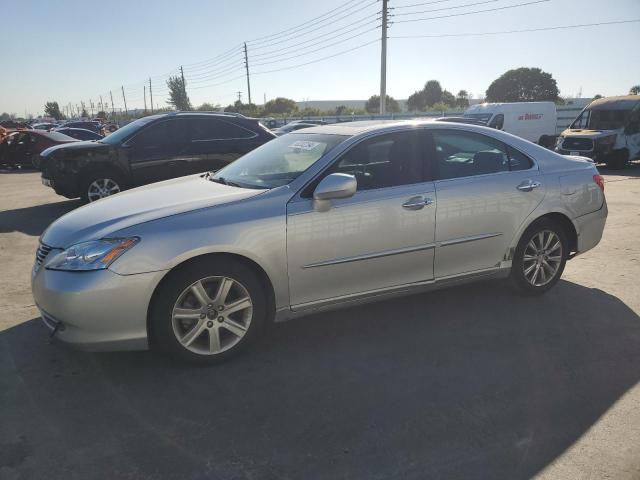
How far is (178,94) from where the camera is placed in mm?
84312

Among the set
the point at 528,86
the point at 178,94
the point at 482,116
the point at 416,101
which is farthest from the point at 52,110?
the point at 482,116

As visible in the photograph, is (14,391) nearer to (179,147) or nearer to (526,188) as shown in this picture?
(526,188)

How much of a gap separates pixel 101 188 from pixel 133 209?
230 inches

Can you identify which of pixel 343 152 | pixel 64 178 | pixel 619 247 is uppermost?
pixel 343 152

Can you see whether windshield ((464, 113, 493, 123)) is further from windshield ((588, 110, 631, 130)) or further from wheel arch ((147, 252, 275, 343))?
wheel arch ((147, 252, 275, 343))

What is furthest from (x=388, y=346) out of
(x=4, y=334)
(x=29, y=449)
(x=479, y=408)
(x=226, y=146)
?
(x=226, y=146)

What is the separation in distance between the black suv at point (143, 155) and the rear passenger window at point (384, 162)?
554cm

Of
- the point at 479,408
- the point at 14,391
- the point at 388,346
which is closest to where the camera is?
the point at 479,408

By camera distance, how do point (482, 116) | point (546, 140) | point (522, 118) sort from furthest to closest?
point (546, 140) < point (522, 118) < point (482, 116)

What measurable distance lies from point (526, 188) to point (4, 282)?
5065 millimetres

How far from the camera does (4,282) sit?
506 centimetres

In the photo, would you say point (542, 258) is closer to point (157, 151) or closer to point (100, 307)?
point (100, 307)

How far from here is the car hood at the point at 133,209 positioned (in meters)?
3.20

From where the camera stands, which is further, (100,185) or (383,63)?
(383,63)
